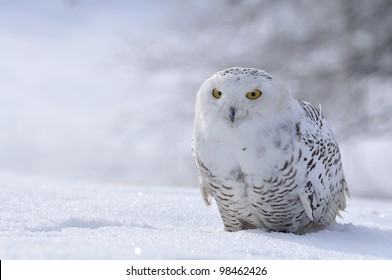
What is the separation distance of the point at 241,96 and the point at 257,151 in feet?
0.71

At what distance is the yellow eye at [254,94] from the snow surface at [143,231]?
0.52 m

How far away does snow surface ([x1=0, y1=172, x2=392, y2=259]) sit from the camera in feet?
6.42

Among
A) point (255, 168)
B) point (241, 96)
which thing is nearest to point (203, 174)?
point (255, 168)

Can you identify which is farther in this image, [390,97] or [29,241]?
[390,97]

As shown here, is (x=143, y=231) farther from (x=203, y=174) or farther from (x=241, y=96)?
(x=241, y=96)

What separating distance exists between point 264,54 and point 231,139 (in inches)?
170

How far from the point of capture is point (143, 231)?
2486 millimetres

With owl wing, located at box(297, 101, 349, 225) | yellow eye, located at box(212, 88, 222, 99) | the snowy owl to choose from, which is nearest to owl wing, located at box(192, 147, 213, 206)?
the snowy owl

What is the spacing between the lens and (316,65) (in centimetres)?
662

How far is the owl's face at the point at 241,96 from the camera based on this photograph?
8.04ft

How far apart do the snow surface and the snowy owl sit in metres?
0.12

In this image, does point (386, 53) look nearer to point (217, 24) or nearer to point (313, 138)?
point (217, 24)

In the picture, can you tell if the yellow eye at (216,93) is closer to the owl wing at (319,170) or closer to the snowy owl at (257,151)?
the snowy owl at (257,151)
